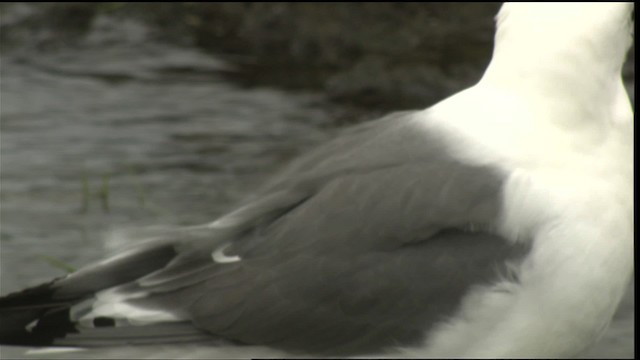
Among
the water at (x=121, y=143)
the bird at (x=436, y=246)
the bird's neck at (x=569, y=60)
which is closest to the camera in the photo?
the bird at (x=436, y=246)

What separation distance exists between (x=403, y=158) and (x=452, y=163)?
0.14 metres

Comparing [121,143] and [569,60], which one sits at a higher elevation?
[121,143]

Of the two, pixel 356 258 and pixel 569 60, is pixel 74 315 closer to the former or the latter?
pixel 356 258

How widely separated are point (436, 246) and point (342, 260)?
0.81ft

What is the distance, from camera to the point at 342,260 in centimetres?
452

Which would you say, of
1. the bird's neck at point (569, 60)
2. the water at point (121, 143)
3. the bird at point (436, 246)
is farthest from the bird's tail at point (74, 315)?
the water at point (121, 143)

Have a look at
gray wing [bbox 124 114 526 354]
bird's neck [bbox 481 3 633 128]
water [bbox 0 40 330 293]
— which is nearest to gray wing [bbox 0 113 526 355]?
gray wing [bbox 124 114 526 354]

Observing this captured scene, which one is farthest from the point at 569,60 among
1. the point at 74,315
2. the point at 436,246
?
the point at 74,315

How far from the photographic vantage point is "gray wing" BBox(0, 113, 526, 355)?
446cm

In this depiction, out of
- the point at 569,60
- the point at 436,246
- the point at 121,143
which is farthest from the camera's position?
the point at 121,143

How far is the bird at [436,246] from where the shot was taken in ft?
14.4

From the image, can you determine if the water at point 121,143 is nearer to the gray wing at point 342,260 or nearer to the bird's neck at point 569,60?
the gray wing at point 342,260

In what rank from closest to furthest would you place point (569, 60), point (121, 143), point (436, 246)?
point (436, 246) → point (569, 60) → point (121, 143)

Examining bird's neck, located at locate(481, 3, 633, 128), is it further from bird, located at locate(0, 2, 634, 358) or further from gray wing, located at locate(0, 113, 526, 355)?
gray wing, located at locate(0, 113, 526, 355)
